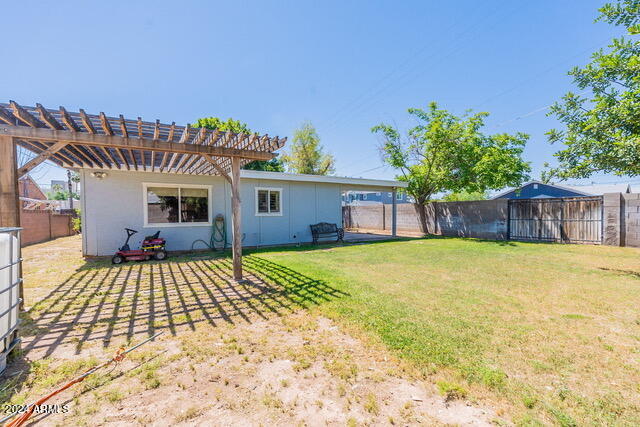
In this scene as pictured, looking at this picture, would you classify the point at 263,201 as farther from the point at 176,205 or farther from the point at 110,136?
the point at 110,136

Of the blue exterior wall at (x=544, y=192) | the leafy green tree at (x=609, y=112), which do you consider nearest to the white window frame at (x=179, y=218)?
the leafy green tree at (x=609, y=112)

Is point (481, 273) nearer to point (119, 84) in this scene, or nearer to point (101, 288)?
point (101, 288)

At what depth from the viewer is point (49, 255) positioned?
7.57 metres

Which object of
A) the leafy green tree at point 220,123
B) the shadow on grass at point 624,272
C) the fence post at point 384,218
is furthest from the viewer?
the leafy green tree at point 220,123

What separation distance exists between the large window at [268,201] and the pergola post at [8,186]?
587 cm

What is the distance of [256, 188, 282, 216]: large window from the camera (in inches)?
357

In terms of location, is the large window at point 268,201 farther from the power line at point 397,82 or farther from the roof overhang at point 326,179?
the power line at point 397,82

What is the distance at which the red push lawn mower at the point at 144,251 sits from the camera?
258 inches

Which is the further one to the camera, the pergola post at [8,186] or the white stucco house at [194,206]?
the white stucco house at [194,206]

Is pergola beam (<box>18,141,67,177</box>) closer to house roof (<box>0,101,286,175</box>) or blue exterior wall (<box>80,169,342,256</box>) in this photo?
house roof (<box>0,101,286,175</box>)

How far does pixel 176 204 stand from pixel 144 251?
5.78 ft

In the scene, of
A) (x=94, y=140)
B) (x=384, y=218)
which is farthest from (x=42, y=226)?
(x=384, y=218)

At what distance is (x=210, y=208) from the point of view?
8.39 m

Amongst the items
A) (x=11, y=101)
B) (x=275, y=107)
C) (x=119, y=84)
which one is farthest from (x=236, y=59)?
(x=11, y=101)
